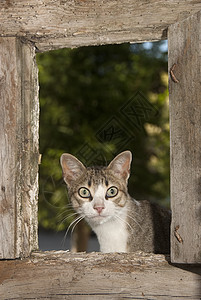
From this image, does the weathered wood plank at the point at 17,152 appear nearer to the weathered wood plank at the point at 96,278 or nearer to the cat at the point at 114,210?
the weathered wood plank at the point at 96,278

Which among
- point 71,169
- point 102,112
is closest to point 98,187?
point 71,169

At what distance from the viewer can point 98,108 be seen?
5754 millimetres

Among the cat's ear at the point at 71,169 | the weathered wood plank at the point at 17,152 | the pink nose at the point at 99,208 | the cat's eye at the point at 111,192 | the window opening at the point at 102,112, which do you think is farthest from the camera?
the window opening at the point at 102,112

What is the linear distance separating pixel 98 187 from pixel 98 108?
2.62 meters

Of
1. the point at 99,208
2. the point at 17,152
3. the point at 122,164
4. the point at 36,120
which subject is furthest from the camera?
the point at 122,164

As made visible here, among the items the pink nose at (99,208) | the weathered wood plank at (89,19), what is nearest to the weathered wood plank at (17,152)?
the weathered wood plank at (89,19)

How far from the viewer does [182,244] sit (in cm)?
232

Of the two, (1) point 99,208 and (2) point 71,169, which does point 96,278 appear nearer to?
(1) point 99,208

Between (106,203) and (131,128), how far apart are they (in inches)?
92.9

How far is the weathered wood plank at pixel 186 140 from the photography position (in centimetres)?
229

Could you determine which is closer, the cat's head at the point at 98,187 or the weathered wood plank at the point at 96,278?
the weathered wood plank at the point at 96,278

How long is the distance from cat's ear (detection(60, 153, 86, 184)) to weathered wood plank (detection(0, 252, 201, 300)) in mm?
911

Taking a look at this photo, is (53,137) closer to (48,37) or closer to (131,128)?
(131,128)

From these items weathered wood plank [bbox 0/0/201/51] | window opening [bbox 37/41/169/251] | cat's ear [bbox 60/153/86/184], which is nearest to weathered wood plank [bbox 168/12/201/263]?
weathered wood plank [bbox 0/0/201/51]
